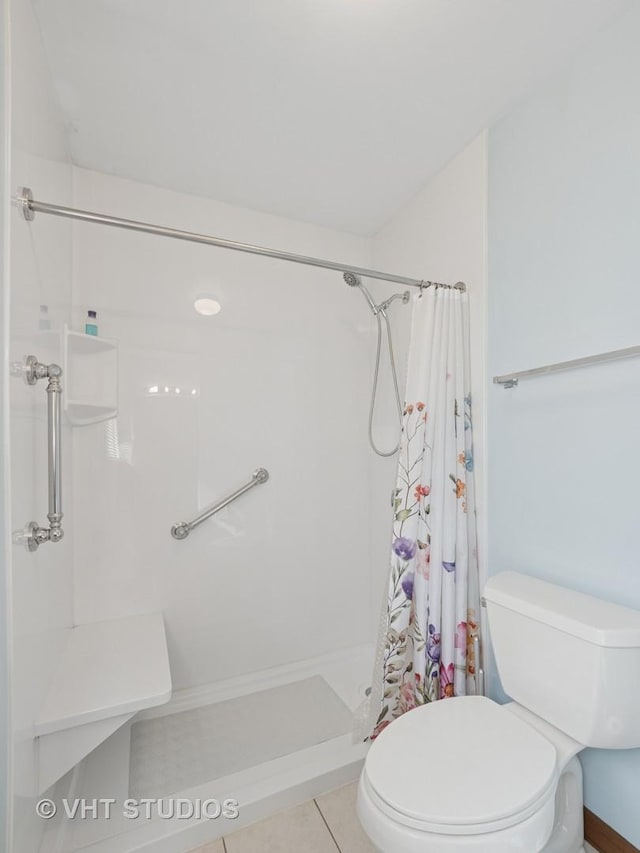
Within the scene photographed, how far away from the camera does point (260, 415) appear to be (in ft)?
6.70

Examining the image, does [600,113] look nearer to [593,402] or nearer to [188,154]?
[593,402]

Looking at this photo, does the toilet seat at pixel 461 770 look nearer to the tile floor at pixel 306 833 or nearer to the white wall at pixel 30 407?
the tile floor at pixel 306 833

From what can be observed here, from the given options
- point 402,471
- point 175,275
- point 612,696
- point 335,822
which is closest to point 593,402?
point 402,471

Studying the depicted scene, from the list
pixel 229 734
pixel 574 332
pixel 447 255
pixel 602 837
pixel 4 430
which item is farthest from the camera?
pixel 447 255

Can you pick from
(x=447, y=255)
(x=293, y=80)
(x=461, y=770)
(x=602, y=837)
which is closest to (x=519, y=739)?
(x=461, y=770)

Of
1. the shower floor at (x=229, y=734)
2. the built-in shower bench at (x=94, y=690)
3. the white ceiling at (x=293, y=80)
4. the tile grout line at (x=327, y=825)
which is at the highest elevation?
the white ceiling at (x=293, y=80)

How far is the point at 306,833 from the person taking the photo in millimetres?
1248

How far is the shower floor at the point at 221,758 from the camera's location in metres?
1.21

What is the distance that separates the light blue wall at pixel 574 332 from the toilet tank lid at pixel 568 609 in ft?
0.25

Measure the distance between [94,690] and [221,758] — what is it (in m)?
0.58

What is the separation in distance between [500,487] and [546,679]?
0.60 m

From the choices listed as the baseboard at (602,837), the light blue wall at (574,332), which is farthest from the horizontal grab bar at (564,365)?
the baseboard at (602,837)

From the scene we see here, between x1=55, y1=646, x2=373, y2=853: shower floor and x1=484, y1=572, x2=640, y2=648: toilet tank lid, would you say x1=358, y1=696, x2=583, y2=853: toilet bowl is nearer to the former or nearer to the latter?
x1=484, y1=572, x2=640, y2=648: toilet tank lid

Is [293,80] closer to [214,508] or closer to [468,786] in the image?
[214,508]
